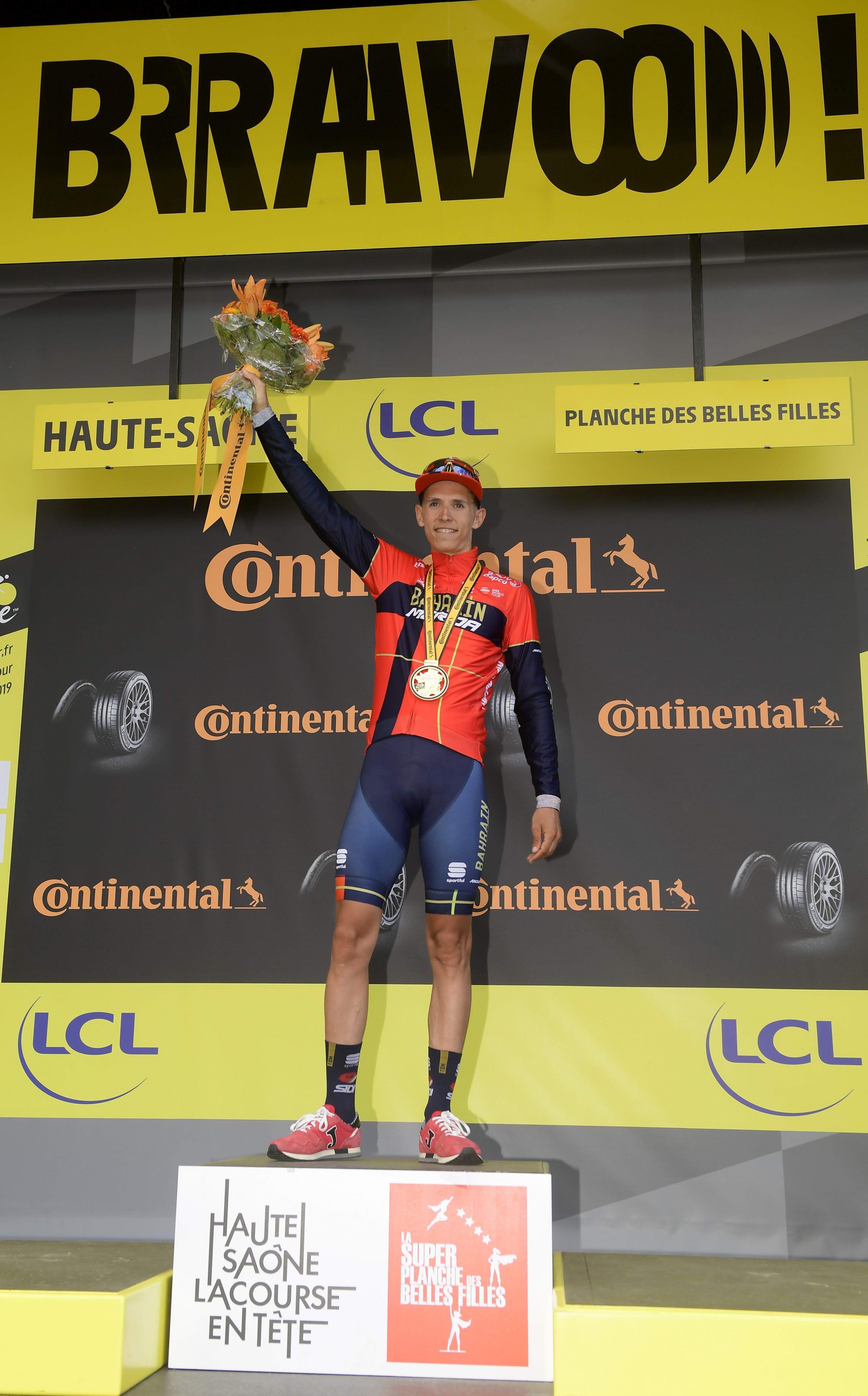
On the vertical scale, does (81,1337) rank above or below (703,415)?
below

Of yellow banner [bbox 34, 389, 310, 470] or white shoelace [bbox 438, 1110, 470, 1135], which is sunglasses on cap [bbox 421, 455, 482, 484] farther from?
white shoelace [bbox 438, 1110, 470, 1135]

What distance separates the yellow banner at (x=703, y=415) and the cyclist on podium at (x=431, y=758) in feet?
1.52

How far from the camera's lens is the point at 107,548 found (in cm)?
390

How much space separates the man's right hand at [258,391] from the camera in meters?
3.15

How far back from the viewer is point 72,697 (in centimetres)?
381

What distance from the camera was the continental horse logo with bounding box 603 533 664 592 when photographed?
373cm

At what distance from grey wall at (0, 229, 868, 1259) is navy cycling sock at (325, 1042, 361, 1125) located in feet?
2.08

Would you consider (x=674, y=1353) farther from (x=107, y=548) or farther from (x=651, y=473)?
(x=107, y=548)

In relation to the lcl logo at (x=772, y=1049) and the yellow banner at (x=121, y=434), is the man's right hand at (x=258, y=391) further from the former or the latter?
the lcl logo at (x=772, y=1049)

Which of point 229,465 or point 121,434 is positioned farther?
point 121,434

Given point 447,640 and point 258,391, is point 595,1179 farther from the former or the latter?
point 258,391

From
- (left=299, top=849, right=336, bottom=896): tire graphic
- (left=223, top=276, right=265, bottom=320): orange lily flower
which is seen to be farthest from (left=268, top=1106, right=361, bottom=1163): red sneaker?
(left=223, top=276, right=265, bottom=320): orange lily flower

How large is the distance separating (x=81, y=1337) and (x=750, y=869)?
2.22 metres

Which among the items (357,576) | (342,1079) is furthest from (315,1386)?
(357,576)
